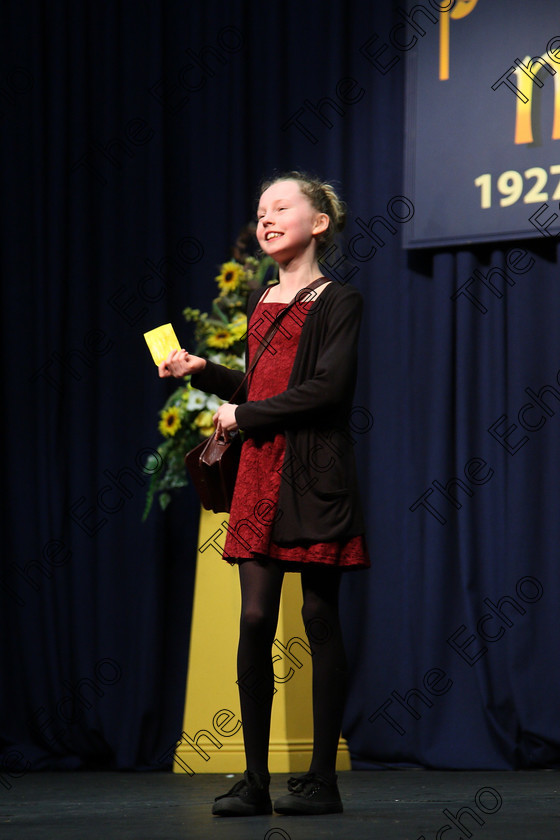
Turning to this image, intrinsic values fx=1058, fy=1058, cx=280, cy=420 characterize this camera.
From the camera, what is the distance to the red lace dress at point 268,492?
6.15 ft

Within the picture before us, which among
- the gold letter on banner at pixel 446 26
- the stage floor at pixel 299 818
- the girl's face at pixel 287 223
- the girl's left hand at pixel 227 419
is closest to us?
the stage floor at pixel 299 818

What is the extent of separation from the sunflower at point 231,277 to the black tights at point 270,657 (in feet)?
4.15

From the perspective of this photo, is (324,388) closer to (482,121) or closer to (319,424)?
(319,424)

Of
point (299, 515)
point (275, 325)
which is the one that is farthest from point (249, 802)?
point (275, 325)

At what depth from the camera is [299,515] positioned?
1.88 m

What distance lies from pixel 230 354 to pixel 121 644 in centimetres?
99

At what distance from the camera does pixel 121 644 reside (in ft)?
10.7

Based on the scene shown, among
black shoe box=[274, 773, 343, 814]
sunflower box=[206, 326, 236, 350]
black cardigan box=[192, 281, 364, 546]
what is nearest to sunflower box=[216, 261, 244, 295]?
sunflower box=[206, 326, 236, 350]

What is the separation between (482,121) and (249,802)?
206cm

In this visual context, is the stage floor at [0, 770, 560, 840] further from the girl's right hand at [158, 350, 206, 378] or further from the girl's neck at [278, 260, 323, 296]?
the girl's neck at [278, 260, 323, 296]

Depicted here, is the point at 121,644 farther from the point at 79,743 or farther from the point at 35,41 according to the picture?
the point at 35,41

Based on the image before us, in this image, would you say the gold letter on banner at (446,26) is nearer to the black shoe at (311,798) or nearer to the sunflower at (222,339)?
the sunflower at (222,339)

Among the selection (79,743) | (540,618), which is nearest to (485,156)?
(540,618)

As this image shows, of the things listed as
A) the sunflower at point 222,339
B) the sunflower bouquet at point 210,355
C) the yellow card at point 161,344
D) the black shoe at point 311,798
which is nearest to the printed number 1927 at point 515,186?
the sunflower bouquet at point 210,355
